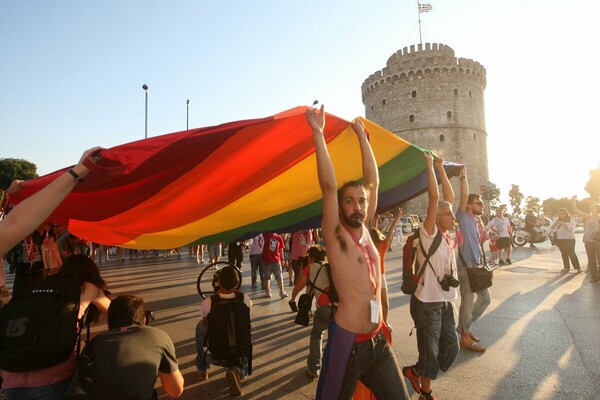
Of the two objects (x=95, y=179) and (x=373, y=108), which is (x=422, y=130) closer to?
(x=373, y=108)

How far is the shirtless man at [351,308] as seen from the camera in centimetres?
245

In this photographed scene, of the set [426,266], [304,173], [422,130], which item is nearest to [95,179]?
[304,173]

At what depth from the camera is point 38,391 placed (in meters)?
2.31

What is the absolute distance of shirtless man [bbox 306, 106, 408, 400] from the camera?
2.45m

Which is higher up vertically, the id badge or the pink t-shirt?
the pink t-shirt

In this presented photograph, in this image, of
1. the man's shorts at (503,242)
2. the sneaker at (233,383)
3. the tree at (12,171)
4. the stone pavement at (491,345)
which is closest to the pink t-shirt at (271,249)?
the stone pavement at (491,345)

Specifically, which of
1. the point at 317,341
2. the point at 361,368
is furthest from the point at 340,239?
the point at 317,341

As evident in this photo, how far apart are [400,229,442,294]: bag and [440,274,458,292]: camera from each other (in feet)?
0.70

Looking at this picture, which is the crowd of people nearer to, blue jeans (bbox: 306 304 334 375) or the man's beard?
the man's beard

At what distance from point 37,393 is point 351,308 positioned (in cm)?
198

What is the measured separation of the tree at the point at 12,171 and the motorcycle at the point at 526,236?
46435 millimetres

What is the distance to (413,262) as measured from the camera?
4.04 m

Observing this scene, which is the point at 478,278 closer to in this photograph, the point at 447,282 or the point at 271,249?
the point at 447,282

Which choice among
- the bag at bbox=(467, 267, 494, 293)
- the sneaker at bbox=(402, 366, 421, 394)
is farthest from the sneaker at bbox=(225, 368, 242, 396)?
the bag at bbox=(467, 267, 494, 293)
